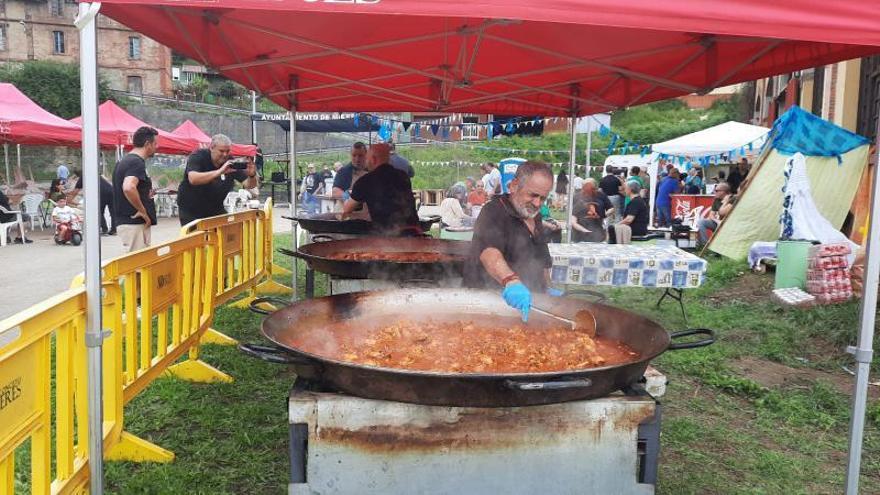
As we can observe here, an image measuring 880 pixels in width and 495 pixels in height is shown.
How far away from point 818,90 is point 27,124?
658 inches

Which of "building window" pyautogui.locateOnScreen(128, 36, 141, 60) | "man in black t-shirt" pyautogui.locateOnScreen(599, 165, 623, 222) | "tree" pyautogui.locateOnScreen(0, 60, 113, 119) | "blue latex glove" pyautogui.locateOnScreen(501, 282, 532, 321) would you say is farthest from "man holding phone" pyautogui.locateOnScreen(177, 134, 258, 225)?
"building window" pyautogui.locateOnScreen(128, 36, 141, 60)

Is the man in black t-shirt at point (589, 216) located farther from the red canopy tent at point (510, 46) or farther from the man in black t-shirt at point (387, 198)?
the man in black t-shirt at point (387, 198)

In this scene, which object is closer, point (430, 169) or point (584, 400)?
point (584, 400)

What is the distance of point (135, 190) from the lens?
6.15 meters

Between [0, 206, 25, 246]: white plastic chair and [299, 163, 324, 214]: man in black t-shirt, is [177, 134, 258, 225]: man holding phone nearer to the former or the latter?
[0, 206, 25, 246]: white plastic chair

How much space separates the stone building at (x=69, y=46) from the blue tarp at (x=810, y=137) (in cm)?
4662

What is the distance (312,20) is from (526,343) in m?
2.90

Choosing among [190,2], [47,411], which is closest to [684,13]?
[190,2]

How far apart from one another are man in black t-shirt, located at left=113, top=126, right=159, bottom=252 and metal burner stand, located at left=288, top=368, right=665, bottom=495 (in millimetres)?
4614

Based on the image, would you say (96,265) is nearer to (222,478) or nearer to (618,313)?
(222,478)

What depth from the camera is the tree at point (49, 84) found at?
132 ft

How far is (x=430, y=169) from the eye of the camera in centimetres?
3353

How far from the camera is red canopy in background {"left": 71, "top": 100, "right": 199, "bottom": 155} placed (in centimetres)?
1625

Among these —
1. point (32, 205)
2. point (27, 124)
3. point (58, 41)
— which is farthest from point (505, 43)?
point (58, 41)
